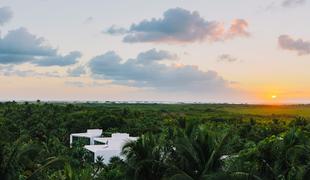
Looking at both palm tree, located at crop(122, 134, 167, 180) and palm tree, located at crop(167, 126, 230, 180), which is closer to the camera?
palm tree, located at crop(167, 126, 230, 180)

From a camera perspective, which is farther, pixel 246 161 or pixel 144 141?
pixel 144 141

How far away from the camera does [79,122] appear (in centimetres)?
7962

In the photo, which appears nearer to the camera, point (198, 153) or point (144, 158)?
point (198, 153)

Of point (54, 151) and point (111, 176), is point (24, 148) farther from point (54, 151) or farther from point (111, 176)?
point (54, 151)

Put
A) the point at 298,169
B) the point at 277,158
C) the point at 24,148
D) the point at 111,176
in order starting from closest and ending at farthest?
the point at 298,169 → the point at 277,158 → the point at 24,148 → the point at 111,176

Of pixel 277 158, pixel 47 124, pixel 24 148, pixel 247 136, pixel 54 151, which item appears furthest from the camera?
pixel 47 124

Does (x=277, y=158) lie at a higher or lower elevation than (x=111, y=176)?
higher

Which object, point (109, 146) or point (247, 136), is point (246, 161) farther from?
point (247, 136)

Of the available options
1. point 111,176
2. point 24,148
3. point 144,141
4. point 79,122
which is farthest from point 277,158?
point 79,122

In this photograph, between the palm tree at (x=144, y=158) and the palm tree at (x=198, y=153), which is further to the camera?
the palm tree at (x=144, y=158)

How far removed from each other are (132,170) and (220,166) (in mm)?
4678

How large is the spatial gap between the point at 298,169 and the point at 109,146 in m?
31.4

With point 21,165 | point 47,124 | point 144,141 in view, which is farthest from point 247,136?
point 21,165

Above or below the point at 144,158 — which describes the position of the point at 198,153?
above
